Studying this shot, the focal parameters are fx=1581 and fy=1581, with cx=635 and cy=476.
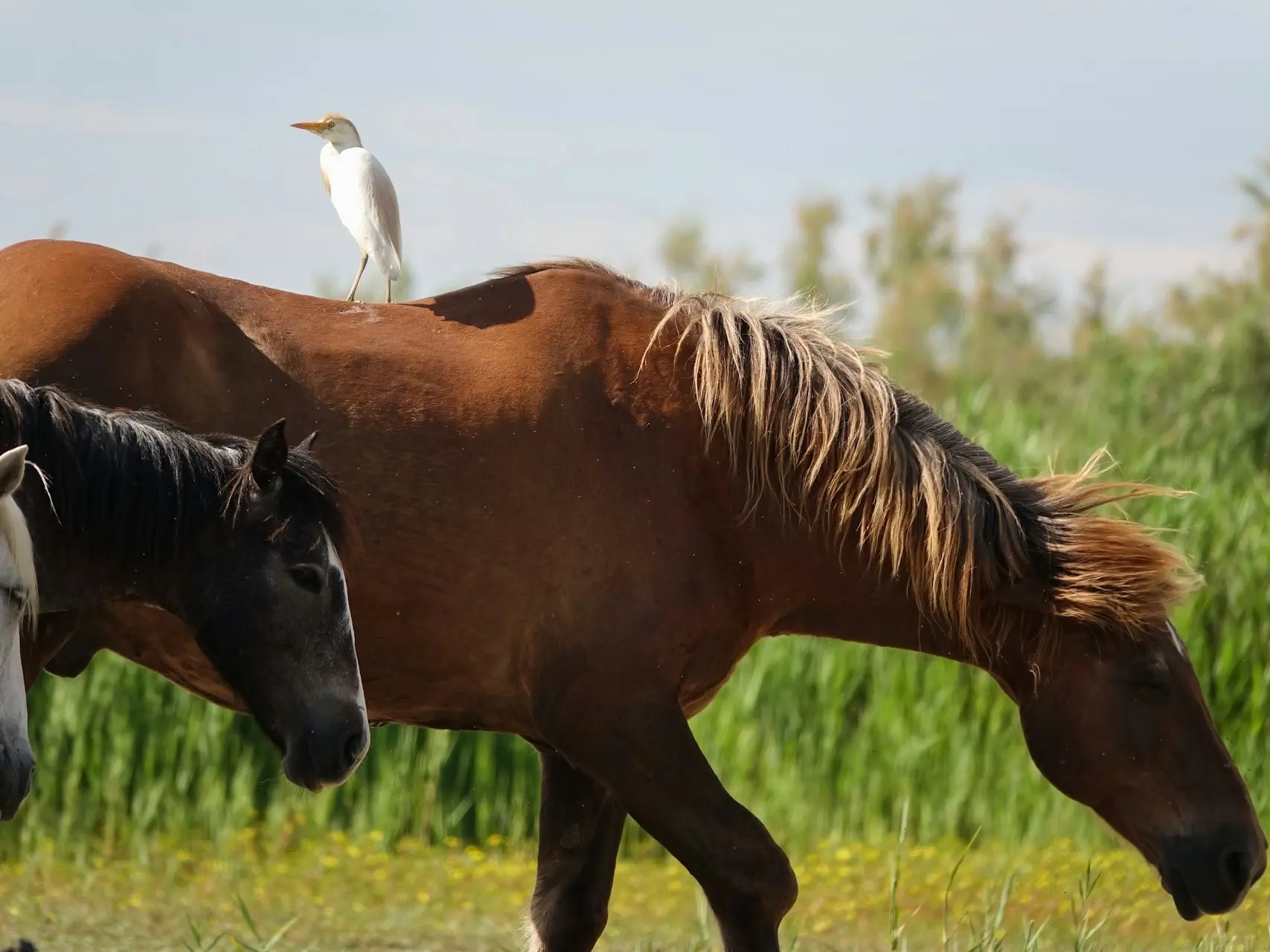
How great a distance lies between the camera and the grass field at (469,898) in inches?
248

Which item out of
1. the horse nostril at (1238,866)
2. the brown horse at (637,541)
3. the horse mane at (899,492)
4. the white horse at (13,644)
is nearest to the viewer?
the white horse at (13,644)

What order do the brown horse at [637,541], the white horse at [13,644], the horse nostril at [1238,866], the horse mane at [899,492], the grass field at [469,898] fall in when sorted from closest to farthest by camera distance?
the white horse at [13,644], the brown horse at [637,541], the horse mane at [899,492], the horse nostril at [1238,866], the grass field at [469,898]

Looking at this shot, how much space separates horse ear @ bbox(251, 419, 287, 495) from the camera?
3.30m

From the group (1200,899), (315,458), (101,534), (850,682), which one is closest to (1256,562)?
(850,682)

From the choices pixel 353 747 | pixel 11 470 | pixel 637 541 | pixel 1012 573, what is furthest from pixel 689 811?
pixel 11 470

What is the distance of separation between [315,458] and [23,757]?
109 cm

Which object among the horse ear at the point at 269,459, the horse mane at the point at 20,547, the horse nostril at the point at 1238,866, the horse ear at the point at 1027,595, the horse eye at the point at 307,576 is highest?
the horse ear at the point at 269,459

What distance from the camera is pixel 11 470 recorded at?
279cm

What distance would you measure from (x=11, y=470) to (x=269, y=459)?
0.65 m

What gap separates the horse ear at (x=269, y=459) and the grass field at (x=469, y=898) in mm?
2904

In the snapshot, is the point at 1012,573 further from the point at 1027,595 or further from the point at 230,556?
the point at 230,556

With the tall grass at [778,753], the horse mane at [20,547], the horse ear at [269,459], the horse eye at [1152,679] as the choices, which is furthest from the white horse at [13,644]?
the tall grass at [778,753]

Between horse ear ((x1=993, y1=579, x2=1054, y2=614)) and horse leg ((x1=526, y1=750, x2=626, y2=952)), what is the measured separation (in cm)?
123

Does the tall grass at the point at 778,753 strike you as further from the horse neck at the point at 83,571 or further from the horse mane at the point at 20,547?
the horse mane at the point at 20,547
